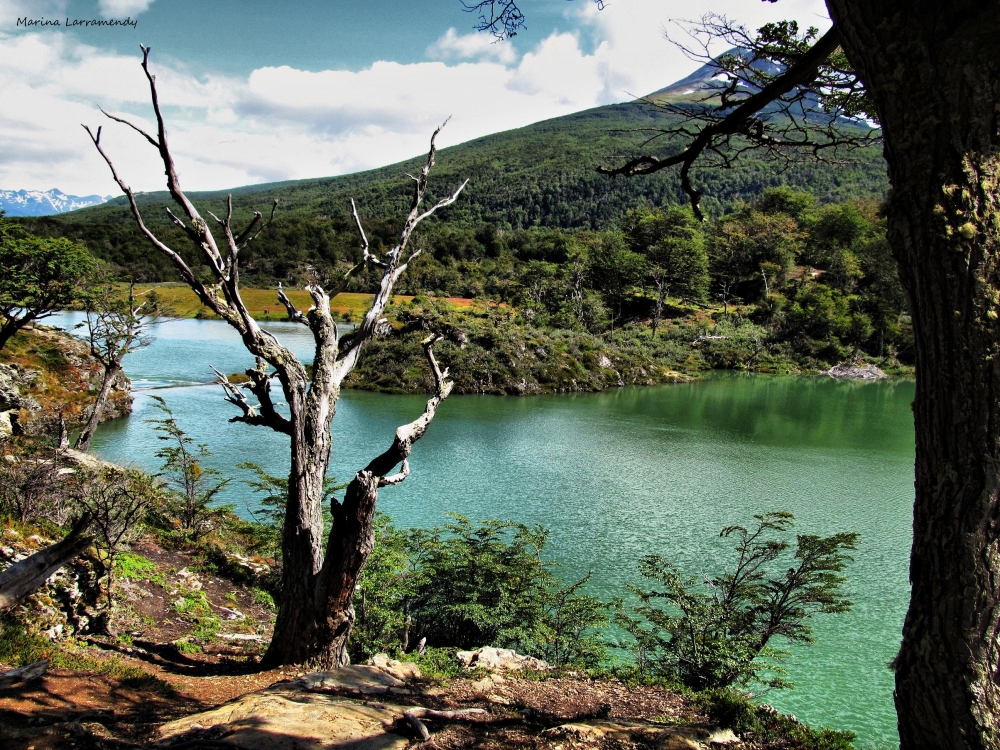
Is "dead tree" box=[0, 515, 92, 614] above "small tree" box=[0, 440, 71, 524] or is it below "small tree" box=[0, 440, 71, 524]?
above

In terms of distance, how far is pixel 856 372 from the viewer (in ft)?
136

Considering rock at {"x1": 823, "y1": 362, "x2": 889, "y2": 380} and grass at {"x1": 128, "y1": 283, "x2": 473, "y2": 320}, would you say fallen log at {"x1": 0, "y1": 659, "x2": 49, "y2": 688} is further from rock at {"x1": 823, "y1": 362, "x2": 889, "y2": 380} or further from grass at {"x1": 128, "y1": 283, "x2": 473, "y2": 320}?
grass at {"x1": 128, "y1": 283, "x2": 473, "y2": 320}

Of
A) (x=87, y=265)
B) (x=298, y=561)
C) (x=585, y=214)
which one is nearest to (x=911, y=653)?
(x=298, y=561)

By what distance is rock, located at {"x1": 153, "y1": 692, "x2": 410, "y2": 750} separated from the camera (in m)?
3.15

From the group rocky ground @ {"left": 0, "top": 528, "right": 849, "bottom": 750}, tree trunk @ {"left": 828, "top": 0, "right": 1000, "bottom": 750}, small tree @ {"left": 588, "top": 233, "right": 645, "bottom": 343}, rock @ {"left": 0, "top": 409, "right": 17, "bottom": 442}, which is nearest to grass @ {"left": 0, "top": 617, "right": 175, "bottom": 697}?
rocky ground @ {"left": 0, "top": 528, "right": 849, "bottom": 750}

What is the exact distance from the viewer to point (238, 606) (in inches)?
315

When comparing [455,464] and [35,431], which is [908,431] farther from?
[35,431]

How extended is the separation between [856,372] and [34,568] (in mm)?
46643

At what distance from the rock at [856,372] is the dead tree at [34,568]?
4532 cm

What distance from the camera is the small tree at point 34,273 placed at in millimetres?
11031

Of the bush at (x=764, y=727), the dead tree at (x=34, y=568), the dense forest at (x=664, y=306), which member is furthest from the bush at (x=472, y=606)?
the dense forest at (x=664, y=306)

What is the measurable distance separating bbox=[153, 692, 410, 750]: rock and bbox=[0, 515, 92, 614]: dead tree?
3.42 feet

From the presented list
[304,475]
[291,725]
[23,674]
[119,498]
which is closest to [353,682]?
[291,725]

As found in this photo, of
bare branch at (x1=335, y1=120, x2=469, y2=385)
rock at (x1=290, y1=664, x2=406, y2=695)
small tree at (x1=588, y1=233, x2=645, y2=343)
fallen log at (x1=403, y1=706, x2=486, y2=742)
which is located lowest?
rock at (x1=290, y1=664, x2=406, y2=695)
